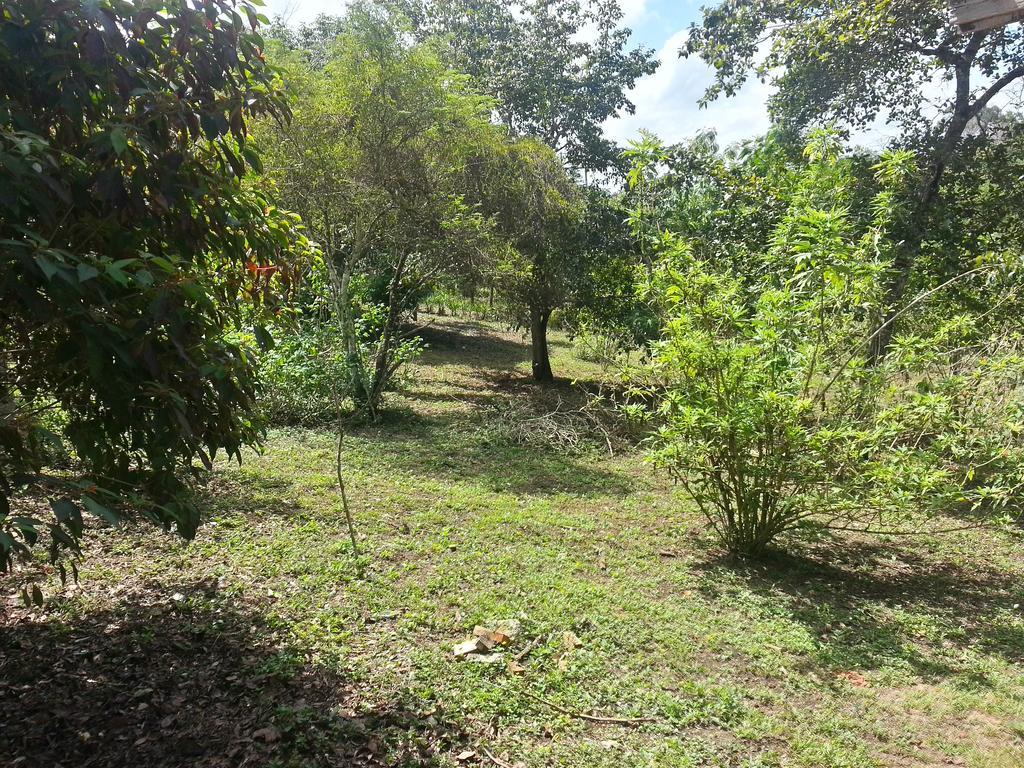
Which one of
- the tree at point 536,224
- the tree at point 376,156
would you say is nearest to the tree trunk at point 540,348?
the tree at point 536,224

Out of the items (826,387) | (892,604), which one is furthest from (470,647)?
(892,604)

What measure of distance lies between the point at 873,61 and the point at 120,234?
8861 mm

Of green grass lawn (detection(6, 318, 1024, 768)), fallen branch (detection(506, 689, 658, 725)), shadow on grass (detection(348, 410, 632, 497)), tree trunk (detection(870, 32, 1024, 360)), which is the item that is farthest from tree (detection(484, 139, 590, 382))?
fallen branch (detection(506, 689, 658, 725))

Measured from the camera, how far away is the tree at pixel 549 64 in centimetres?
1828

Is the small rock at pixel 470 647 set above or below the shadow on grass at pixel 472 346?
below

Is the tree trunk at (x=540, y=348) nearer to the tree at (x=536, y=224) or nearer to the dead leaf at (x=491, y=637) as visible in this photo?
the tree at (x=536, y=224)

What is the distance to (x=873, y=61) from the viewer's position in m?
8.09

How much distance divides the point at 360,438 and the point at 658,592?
494 cm

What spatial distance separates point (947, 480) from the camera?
4.29 m

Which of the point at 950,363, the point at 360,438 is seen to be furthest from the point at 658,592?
the point at 360,438

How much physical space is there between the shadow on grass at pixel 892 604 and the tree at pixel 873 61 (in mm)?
2954

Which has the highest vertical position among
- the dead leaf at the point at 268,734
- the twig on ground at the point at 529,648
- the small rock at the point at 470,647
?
the dead leaf at the point at 268,734

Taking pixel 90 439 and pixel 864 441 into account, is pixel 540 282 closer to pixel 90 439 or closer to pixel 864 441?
pixel 864 441

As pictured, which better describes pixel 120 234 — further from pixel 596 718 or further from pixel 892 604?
pixel 892 604
